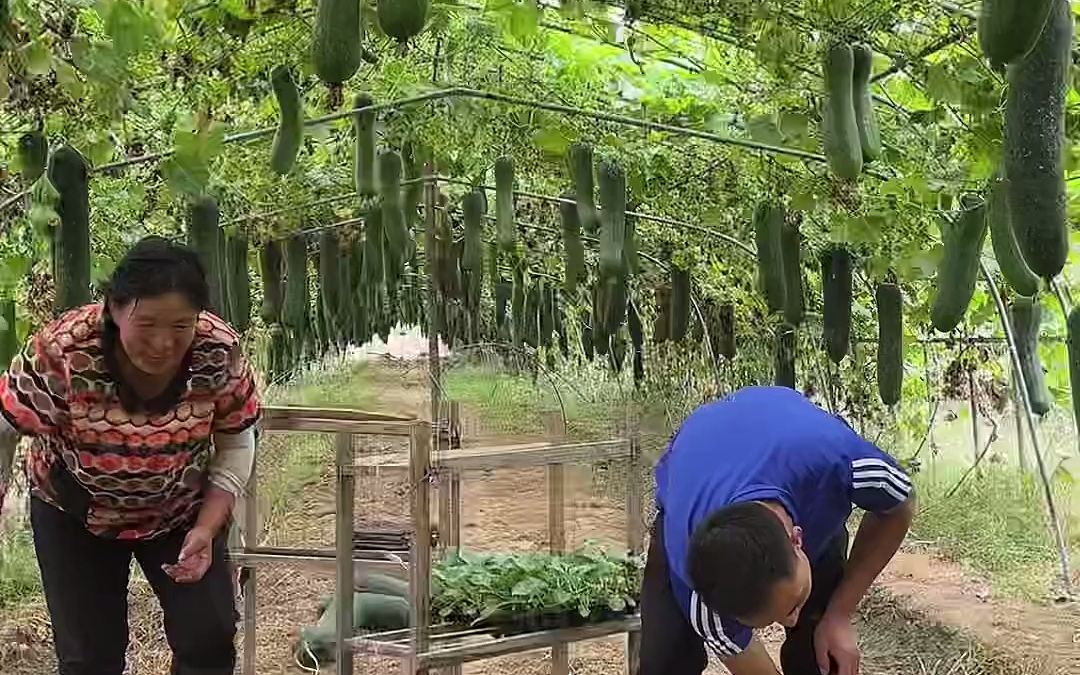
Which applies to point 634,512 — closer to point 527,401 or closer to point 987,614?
point 527,401

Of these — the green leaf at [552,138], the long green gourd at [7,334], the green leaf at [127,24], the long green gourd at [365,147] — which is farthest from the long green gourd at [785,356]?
the green leaf at [127,24]

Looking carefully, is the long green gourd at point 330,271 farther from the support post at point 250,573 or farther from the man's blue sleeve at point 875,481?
the man's blue sleeve at point 875,481

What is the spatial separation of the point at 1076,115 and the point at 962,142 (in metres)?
0.55

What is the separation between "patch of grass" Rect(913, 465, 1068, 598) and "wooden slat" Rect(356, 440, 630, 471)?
315 centimetres

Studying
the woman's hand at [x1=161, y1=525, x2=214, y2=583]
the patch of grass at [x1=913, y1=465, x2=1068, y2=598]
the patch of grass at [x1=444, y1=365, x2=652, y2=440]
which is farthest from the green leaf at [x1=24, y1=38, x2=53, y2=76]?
the patch of grass at [x1=913, y1=465, x2=1068, y2=598]

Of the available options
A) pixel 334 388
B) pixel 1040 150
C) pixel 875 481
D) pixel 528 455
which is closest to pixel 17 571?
pixel 334 388

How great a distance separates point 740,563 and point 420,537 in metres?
1.91

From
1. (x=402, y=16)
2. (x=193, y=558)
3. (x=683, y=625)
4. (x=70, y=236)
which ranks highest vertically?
(x=402, y=16)

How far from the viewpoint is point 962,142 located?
15.1 ft

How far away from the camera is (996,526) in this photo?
7.65 m

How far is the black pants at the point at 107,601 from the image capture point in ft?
9.64

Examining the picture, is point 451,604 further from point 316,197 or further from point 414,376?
point 414,376

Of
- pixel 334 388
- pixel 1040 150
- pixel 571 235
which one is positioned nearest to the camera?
pixel 1040 150

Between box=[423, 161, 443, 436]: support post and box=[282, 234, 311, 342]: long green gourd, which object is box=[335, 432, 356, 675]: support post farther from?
box=[282, 234, 311, 342]: long green gourd
